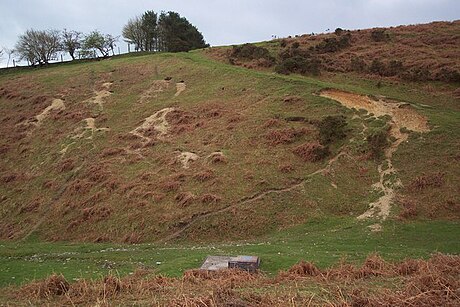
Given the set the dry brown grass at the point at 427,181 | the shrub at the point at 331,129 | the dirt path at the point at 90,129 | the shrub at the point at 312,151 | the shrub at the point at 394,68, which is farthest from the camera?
the shrub at the point at 394,68

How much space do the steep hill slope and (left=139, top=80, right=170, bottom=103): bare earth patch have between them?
2.55 ft

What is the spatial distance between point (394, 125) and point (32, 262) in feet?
90.8

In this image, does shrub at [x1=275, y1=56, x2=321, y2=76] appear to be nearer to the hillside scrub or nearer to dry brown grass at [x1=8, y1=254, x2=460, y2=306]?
the hillside scrub

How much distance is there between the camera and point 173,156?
34.8m

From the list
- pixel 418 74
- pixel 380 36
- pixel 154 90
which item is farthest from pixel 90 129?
pixel 380 36

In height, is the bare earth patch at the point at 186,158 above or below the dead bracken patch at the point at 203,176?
above

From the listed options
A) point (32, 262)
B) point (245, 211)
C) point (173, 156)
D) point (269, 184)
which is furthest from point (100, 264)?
point (173, 156)

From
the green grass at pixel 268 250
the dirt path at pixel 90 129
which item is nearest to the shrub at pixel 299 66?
the dirt path at pixel 90 129

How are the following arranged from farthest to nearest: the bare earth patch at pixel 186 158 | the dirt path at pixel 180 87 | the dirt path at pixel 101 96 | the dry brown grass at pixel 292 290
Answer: the dirt path at pixel 101 96 → the dirt path at pixel 180 87 → the bare earth patch at pixel 186 158 → the dry brown grass at pixel 292 290

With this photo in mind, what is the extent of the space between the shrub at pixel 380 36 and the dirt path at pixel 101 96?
37.5 m

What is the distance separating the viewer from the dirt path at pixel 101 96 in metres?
50.7

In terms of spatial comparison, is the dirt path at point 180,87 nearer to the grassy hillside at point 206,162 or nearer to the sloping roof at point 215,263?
the grassy hillside at point 206,162

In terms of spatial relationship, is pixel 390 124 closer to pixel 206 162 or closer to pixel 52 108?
pixel 206 162

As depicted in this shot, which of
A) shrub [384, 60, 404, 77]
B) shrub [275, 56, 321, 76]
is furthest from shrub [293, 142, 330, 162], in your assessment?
shrub [275, 56, 321, 76]
